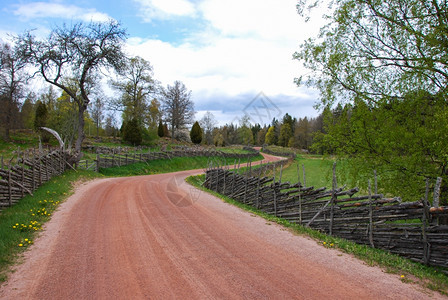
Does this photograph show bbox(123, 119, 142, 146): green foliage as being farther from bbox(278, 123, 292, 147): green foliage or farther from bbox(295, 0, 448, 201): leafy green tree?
bbox(278, 123, 292, 147): green foliage

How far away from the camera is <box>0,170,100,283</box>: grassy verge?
530 centimetres

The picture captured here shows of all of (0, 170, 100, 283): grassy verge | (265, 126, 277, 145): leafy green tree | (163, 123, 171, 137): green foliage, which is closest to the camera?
(0, 170, 100, 283): grassy verge

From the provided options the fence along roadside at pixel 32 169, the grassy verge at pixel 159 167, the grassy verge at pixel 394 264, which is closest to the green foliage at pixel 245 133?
the grassy verge at pixel 159 167

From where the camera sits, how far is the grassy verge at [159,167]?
25.4m

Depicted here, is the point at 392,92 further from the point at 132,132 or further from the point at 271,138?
the point at 271,138

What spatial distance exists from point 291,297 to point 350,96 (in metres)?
7.57

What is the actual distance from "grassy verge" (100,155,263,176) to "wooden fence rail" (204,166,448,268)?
753 inches

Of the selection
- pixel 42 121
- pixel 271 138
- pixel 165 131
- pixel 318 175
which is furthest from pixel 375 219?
pixel 271 138

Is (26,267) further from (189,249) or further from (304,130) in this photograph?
(304,130)

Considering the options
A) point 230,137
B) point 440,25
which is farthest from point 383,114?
point 230,137

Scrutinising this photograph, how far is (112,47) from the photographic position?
2333cm

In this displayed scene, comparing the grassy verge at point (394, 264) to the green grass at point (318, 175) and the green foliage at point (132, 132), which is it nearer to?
the green grass at point (318, 175)

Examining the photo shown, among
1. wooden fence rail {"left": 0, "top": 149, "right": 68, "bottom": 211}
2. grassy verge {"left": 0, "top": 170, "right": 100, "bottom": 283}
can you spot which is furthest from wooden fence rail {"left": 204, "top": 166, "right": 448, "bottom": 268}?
wooden fence rail {"left": 0, "top": 149, "right": 68, "bottom": 211}

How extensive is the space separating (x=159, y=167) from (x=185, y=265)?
26.4 meters
